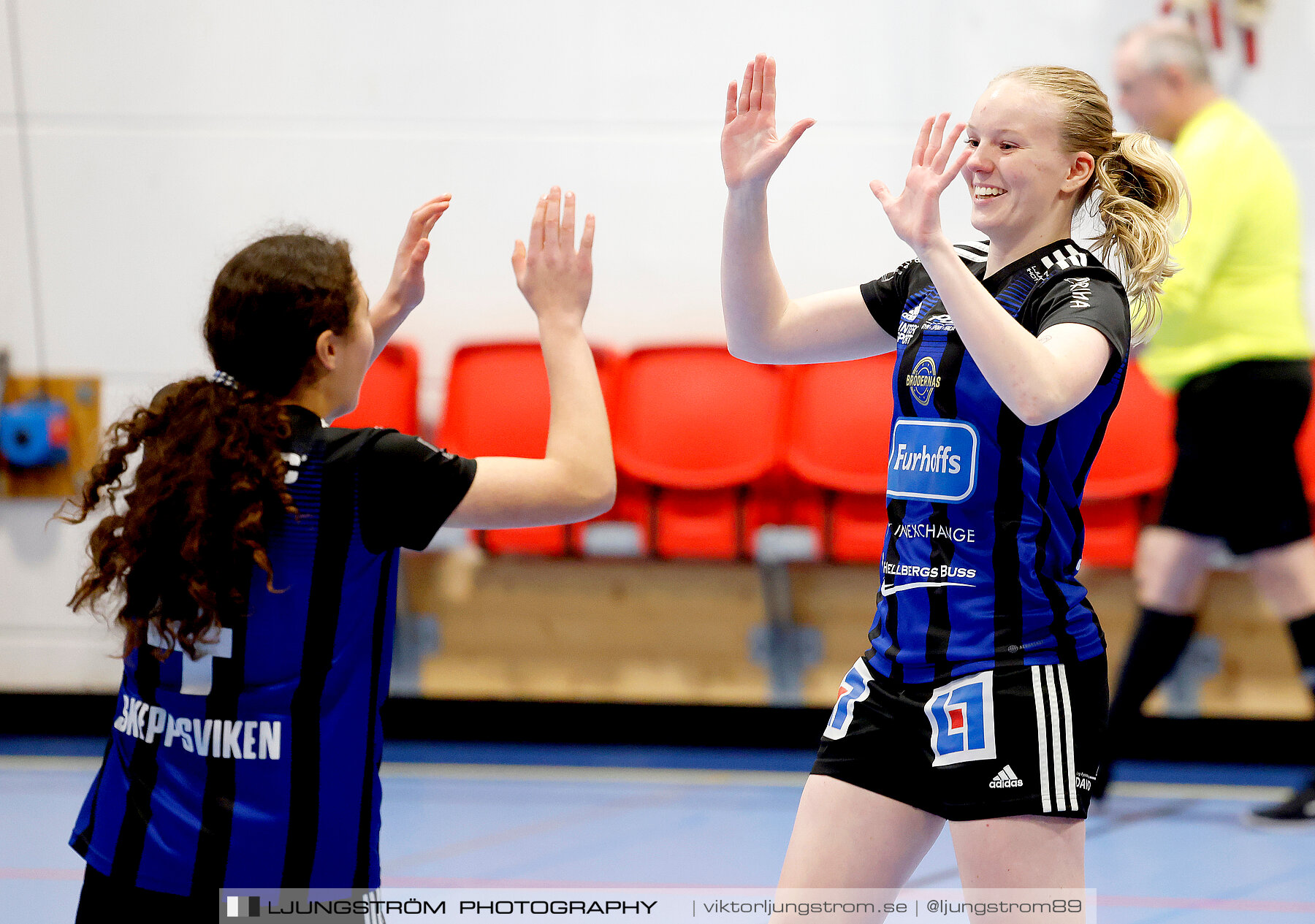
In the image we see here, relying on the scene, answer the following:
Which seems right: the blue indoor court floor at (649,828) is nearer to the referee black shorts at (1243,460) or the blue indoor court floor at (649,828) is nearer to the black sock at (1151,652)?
the black sock at (1151,652)

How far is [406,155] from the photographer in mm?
4391

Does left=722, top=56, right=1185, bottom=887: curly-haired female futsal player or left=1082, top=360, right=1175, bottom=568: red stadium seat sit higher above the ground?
left=722, top=56, right=1185, bottom=887: curly-haired female futsal player

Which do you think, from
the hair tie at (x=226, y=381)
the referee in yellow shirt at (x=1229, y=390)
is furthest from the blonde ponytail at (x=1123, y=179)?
the referee in yellow shirt at (x=1229, y=390)

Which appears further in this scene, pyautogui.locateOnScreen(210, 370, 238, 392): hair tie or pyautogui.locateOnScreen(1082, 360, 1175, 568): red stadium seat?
pyautogui.locateOnScreen(1082, 360, 1175, 568): red stadium seat

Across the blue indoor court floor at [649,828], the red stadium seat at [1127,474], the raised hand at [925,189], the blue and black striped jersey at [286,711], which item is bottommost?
the blue indoor court floor at [649,828]

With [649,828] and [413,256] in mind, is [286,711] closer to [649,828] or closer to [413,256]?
[413,256]

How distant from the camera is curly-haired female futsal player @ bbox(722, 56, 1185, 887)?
5.26 ft

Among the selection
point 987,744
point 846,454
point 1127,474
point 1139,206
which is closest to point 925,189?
point 1139,206

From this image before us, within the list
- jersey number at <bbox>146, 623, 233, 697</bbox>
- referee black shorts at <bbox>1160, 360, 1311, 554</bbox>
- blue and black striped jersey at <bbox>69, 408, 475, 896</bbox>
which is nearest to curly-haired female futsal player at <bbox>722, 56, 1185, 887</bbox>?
blue and black striped jersey at <bbox>69, 408, 475, 896</bbox>

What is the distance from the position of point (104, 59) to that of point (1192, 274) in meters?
3.55

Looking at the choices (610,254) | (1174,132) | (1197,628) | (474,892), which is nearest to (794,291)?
(610,254)

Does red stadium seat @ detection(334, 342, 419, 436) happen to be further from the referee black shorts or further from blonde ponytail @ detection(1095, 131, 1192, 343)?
blonde ponytail @ detection(1095, 131, 1192, 343)

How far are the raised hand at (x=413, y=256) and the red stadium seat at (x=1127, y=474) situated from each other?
2614 millimetres

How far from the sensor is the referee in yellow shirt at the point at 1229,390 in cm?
340
